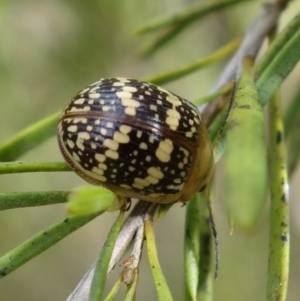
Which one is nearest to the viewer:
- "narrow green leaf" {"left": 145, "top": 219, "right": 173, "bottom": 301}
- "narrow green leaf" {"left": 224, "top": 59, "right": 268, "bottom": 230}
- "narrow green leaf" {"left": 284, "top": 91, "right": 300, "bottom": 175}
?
"narrow green leaf" {"left": 224, "top": 59, "right": 268, "bottom": 230}

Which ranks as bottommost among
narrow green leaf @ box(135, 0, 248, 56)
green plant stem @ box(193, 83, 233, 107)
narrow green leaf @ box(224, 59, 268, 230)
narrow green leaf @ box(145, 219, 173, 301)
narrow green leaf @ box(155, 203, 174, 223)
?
narrow green leaf @ box(145, 219, 173, 301)

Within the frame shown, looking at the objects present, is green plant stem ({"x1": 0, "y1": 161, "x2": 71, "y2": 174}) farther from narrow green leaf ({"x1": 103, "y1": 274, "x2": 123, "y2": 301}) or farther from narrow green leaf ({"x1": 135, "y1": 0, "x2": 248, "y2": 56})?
narrow green leaf ({"x1": 135, "y1": 0, "x2": 248, "y2": 56})

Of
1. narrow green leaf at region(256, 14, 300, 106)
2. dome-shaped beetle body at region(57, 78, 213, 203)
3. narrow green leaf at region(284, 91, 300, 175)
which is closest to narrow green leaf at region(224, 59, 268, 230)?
narrow green leaf at region(256, 14, 300, 106)

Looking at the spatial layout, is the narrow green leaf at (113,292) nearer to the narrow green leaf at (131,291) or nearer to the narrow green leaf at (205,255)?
the narrow green leaf at (131,291)

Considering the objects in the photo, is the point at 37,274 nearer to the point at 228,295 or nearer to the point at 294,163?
the point at 228,295

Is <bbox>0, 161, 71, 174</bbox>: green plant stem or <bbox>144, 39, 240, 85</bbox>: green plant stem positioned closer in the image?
<bbox>0, 161, 71, 174</bbox>: green plant stem

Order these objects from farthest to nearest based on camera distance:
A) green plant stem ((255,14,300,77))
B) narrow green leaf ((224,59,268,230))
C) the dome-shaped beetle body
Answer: the dome-shaped beetle body < green plant stem ((255,14,300,77)) < narrow green leaf ((224,59,268,230))

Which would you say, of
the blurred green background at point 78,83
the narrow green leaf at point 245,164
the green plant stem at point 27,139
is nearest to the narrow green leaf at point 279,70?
the narrow green leaf at point 245,164
